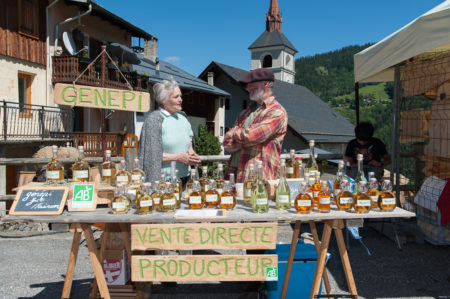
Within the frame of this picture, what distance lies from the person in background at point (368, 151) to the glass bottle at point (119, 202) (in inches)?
124

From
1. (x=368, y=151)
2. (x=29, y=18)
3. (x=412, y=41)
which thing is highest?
(x=29, y=18)

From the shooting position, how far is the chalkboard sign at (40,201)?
2461 mm

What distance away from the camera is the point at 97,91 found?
3.19 m

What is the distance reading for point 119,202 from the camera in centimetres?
247

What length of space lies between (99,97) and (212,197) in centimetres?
137

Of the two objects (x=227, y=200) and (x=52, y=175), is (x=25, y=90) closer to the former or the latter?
(x=52, y=175)

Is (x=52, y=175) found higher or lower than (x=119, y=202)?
higher

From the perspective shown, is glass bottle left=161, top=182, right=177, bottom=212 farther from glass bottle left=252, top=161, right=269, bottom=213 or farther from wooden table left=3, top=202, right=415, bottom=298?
glass bottle left=252, top=161, right=269, bottom=213

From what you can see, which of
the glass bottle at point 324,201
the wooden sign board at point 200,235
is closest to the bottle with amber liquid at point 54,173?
the wooden sign board at point 200,235

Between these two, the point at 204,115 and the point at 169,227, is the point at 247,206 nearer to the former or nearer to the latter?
the point at 169,227

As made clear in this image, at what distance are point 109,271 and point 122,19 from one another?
14.1 metres

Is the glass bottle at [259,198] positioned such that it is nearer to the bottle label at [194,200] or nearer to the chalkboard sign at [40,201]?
the bottle label at [194,200]

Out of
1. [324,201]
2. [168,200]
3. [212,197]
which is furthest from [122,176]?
[324,201]

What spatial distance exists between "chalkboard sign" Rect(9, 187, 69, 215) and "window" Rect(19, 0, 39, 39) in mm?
10971
